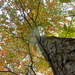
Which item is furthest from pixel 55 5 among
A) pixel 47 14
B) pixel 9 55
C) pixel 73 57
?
pixel 73 57

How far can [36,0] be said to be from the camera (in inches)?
93.8

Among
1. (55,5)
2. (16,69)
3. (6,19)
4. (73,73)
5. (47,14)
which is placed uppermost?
(55,5)

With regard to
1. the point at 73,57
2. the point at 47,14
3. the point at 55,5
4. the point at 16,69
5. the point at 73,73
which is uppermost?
the point at 55,5

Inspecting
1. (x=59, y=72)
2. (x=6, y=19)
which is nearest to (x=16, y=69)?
(x=6, y=19)

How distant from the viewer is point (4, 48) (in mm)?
4352

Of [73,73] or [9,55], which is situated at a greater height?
[9,55]

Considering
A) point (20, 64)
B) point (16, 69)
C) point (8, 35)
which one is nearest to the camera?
point (8, 35)

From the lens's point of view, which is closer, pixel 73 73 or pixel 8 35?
pixel 73 73

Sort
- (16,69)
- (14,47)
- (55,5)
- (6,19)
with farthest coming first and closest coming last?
(16,69) < (14,47) < (55,5) < (6,19)

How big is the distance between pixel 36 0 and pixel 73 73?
201 cm

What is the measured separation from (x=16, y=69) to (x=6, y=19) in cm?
342

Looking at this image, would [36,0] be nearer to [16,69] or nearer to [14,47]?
[14,47]

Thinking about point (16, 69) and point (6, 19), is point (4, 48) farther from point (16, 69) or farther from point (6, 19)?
point (6, 19)

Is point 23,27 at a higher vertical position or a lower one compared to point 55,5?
lower
